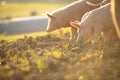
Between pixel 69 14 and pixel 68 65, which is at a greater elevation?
pixel 68 65

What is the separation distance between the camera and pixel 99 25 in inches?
462

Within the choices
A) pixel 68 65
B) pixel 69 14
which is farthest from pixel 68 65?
pixel 69 14

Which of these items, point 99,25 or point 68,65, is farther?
point 99,25

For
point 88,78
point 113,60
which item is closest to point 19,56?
point 113,60

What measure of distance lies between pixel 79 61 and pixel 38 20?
18.9 m

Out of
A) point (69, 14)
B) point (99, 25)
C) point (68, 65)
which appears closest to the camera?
A: point (68, 65)

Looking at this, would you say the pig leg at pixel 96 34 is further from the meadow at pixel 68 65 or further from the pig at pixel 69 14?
the pig at pixel 69 14

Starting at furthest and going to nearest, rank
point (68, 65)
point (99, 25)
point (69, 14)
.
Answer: point (69, 14) → point (99, 25) → point (68, 65)

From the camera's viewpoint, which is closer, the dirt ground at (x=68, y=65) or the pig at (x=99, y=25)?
the dirt ground at (x=68, y=65)

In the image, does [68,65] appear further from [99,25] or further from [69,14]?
[69,14]

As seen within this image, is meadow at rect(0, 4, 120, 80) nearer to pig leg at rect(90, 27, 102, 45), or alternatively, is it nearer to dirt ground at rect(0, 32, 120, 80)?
dirt ground at rect(0, 32, 120, 80)

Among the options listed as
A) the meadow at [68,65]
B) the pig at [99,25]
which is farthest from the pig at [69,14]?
the meadow at [68,65]

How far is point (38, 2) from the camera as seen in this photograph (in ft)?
177

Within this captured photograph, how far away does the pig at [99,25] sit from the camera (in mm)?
11648
